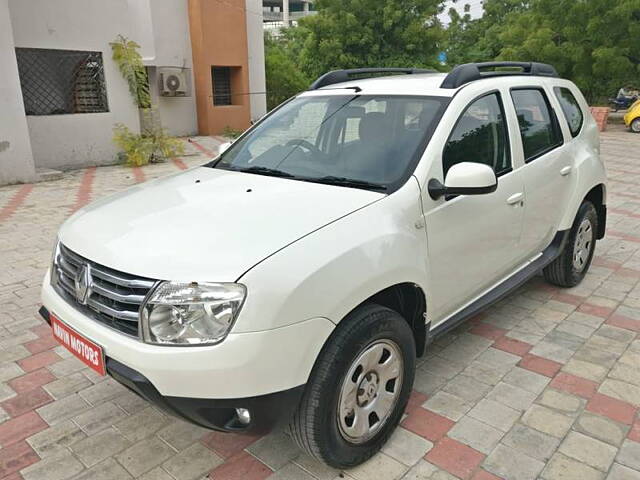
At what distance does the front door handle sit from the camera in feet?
10.7

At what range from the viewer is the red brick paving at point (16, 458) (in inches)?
97.7

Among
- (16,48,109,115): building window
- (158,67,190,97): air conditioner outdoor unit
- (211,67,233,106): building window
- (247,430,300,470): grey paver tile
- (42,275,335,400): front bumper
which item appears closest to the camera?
(42,275,335,400): front bumper

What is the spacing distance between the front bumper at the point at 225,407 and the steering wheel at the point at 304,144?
1.53 metres

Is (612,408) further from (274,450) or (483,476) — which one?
(274,450)

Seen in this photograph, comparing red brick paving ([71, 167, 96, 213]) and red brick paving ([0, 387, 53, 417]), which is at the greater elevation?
red brick paving ([0, 387, 53, 417])

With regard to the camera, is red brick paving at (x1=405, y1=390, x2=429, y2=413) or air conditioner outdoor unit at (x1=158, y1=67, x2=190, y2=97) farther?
air conditioner outdoor unit at (x1=158, y1=67, x2=190, y2=97)

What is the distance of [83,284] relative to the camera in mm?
2314

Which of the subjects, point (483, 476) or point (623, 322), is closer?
point (483, 476)

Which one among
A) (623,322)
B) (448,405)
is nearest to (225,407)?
(448,405)

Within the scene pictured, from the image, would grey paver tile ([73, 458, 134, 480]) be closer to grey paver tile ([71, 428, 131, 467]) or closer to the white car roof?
grey paver tile ([71, 428, 131, 467])

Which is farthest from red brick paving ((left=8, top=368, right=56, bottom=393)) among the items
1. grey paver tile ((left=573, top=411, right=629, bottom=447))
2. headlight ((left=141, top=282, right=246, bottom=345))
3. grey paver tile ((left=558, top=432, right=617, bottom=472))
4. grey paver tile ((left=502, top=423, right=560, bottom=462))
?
grey paver tile ((left=573, top=411, right=629, bottom=447))

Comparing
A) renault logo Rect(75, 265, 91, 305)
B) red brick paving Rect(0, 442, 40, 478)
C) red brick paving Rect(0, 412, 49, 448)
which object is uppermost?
renault logo Rect(75, 265, 91, 305)

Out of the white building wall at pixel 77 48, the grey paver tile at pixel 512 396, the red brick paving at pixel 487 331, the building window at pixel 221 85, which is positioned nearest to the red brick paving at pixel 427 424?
the grey paver tile at pixel 512 396

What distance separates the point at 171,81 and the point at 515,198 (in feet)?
47.3
